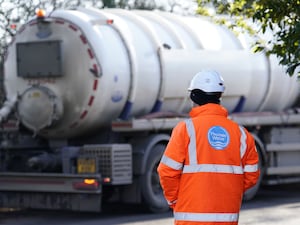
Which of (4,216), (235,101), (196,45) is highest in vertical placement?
(196,45)

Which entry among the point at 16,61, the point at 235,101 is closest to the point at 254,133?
the point at 235,101

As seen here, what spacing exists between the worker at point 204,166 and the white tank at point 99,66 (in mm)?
6875

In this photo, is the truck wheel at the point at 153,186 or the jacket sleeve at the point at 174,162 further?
the truck wheel at the point at 153,186

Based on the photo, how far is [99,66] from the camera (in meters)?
12.9

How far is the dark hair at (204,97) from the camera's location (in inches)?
244

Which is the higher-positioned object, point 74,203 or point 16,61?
point 16,61

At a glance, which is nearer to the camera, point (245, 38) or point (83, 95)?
point (83, 95)

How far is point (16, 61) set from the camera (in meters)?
13.8

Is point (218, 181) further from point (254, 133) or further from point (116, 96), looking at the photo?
point (254, 133)

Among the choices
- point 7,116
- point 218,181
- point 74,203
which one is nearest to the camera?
point 218,181

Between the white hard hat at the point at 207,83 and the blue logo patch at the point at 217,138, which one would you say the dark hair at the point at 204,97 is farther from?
the blue logo patch at the point at 217,138

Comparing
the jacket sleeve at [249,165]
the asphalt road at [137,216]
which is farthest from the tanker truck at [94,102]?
the jacket sleeve at [249,165]

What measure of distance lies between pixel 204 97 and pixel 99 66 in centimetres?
683

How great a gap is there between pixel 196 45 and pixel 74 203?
336 cm
